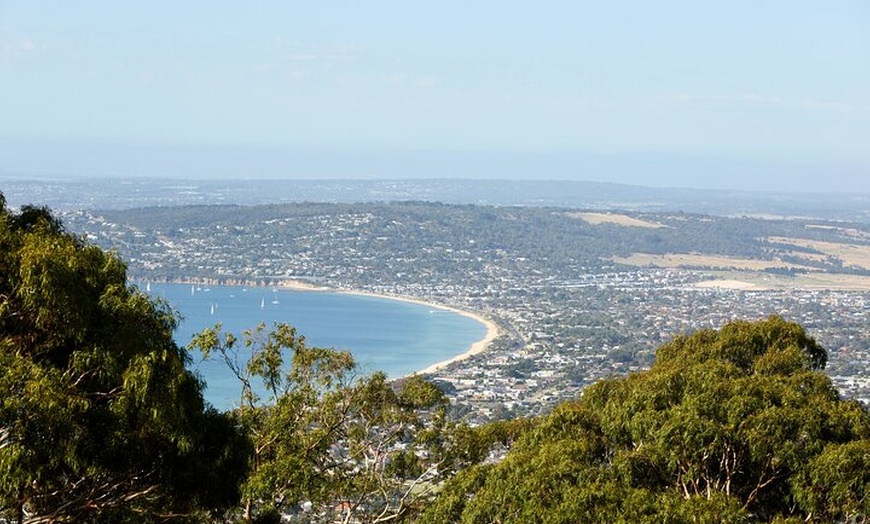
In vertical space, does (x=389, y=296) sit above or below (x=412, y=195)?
below

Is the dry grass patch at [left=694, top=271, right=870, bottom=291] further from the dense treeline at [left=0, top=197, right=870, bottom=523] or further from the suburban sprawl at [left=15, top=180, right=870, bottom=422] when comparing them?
the dense treeline at [left=0, top=197, right=870, bottom=523]

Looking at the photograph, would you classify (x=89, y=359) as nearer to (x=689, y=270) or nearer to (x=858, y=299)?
(x=858, y=299)

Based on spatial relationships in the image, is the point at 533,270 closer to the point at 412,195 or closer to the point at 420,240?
the point at 420,240

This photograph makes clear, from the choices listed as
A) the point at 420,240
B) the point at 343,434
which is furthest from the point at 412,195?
the point at 343,434

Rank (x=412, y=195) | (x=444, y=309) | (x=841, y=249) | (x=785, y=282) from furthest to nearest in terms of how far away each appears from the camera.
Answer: (x=412, y=195) → (x=841, y=249) → (x=785, y=282) → (x=444, y=309)

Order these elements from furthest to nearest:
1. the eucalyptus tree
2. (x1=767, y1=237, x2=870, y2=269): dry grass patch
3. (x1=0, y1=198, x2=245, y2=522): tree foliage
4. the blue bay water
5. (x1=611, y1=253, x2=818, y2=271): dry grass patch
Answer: (x1=767, y1=237, x2=870, y2=269): dry grass patch
(x1=611, y1=253, x2=818, y2=271): dry grass patch
the blue bay water
the eucalyptus tree
(x1=0, y1=198, x2=245, y2=522): tree foliage

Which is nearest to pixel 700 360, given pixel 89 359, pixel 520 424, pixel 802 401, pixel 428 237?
pixel 520 424

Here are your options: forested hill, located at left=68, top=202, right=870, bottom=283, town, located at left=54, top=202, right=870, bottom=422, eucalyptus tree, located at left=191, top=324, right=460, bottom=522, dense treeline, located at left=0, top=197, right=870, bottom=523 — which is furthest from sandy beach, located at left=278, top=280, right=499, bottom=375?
dense treeline, located at left=0, top=197, right=870, bottom=523
